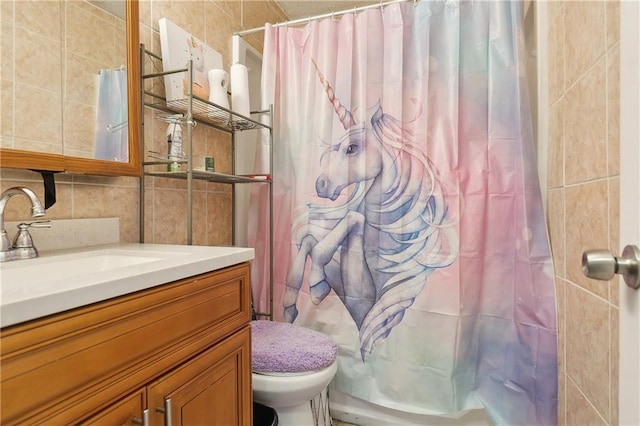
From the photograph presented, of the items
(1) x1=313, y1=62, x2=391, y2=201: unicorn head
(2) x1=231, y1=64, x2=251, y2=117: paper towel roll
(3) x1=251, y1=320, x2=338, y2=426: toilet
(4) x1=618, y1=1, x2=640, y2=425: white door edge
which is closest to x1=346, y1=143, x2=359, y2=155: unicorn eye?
(1) x1=313, y1=62, x2=391, y2=201: unicorn head

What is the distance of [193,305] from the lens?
74cm

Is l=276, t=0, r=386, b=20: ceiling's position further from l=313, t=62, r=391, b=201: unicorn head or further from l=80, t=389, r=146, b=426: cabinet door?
l=80, t=389, r=146, b=426: cabinet door

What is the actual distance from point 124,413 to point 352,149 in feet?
4.04

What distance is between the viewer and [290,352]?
1197mm

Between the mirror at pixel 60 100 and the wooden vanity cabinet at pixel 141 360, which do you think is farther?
the mirror at pixel 60 100

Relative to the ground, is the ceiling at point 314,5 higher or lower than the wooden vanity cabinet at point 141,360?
higher

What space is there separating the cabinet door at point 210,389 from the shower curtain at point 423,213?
675 mm

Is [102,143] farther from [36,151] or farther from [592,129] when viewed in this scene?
[592,129]

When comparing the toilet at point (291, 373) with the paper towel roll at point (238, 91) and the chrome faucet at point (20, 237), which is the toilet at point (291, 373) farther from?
the paper towel roll at point (238, 91)

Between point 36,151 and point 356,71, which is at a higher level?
point 356,71

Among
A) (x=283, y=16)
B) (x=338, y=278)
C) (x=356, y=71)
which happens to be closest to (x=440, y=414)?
(x=338, y=278)

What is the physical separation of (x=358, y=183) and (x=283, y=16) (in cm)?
153

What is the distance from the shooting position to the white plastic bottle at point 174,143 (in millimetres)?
1208

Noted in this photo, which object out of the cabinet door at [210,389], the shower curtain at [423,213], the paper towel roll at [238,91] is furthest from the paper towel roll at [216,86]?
the cabinet door at [210,389]
